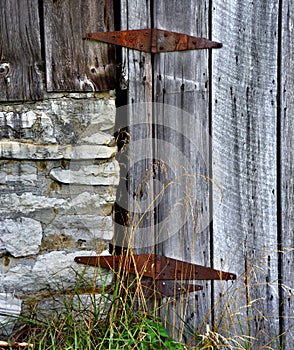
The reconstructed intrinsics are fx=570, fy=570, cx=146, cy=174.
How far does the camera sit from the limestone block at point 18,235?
2496 millimetres

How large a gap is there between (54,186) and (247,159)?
0.88 metres

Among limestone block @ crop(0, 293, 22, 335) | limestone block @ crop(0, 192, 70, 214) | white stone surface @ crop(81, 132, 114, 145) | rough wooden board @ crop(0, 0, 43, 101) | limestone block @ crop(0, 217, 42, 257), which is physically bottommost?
limestone block @ crop(0, 293, 22, 335)

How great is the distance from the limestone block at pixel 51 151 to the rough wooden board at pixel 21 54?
0.67ft

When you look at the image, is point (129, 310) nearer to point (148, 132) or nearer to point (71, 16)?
point (148, 132)

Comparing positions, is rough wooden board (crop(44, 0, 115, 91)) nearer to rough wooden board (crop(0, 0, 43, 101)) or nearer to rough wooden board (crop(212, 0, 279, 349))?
rough wooden board (crop(0, 0, 43, 101))

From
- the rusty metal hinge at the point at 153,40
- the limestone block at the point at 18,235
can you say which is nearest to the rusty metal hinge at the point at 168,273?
the limestone block at the point at 18,235

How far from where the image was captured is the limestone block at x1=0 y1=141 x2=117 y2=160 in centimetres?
245

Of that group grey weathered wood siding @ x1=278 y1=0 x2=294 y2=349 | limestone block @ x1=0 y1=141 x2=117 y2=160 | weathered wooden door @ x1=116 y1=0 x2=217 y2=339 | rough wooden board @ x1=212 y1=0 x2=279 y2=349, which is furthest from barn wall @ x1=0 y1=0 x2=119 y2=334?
grey weathered wood siding @ x1=278 y1=0 x2=294 y2=349

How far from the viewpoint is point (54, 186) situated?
2.50m

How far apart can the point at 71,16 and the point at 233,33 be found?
0.72m

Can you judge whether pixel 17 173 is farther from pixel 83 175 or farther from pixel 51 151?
pixel 83 175

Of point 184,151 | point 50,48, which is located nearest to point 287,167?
point 184,151

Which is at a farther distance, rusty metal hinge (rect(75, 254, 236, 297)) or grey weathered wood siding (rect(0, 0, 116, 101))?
rusty metal hinge (rect(75, 254, 236, 297))

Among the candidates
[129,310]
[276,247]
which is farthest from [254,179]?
[129,310]
